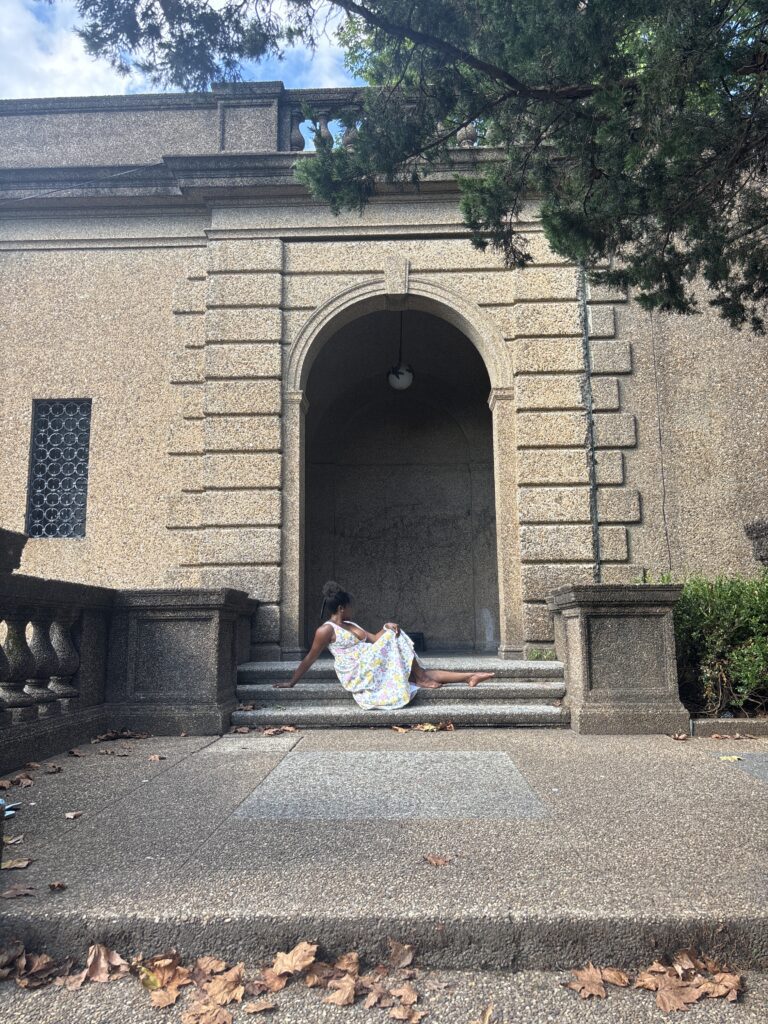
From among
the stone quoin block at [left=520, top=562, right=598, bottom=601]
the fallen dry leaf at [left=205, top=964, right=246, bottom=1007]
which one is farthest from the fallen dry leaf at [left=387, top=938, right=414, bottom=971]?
the stone quoin block at [left=520, top=562, right=598, bottom=601]

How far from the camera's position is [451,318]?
9.80 meters

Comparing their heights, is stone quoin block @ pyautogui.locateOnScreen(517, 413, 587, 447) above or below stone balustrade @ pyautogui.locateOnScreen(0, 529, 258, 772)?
above

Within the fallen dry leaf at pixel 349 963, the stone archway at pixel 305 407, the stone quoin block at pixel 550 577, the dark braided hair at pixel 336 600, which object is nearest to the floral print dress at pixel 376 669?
the dark braided hair at pixel 336 600

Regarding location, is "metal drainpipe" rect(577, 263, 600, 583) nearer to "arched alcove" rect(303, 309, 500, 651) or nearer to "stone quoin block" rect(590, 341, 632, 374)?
"stone quoin block" rect(590, 341, 632, 374)

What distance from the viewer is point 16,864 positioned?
10.3 feet

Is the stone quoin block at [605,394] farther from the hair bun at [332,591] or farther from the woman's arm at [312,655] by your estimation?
the woman's arm at [312,655]

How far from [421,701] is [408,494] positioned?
20.4 feet

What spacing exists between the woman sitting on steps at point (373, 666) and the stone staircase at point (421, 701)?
113mm

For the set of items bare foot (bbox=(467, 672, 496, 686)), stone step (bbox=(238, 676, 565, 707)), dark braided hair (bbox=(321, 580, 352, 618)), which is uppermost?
dark braided hair (bbox=(321, 580, 352, 618))

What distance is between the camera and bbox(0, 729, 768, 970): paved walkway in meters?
2.59

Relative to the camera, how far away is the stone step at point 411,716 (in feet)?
22.3

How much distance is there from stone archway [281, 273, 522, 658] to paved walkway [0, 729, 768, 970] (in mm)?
3619

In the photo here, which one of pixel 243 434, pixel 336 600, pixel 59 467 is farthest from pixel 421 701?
pixel 59 467

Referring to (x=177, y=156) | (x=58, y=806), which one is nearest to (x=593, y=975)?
(x=58, y=806)
